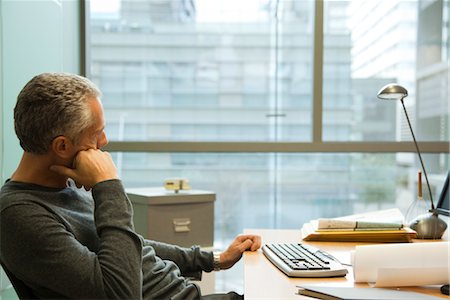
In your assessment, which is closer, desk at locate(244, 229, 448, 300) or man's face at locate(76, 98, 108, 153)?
desk at locate(244, 229, 448, 300)

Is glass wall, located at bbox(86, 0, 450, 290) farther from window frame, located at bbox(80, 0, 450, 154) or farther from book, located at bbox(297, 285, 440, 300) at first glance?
book, located at bbox(297, 285, 440, 300)

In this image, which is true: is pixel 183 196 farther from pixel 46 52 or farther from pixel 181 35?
pixel 181 35

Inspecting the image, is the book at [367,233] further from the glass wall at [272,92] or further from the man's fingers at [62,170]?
the glass wall at [272,92]

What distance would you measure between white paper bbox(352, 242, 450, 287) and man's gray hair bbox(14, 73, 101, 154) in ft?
2.63

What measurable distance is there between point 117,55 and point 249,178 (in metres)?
1.23

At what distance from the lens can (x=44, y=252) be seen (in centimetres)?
120

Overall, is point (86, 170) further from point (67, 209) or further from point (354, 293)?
point (354, 293)

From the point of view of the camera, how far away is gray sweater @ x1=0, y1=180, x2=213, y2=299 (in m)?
1.20

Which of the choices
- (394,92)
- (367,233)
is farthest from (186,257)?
(394,92)

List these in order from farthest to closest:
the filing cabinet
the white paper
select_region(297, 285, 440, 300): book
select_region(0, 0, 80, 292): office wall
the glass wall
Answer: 1. the glass wall
2. the filing cabinet
3. select_region(0, 0, 80, 292): office wall
4. the white paper
5. select_region(297, 285, 440, 300): book

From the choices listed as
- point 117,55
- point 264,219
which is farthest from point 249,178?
point 117,55

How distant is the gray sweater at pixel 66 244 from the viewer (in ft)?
3.92

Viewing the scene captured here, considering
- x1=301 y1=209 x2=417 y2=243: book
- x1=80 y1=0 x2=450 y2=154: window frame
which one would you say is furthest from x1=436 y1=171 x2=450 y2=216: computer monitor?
x1=80 y1=0 x2=450 y2=154: window frame

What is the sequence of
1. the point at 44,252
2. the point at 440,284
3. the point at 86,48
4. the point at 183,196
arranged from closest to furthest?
the point at 44,252 → the point at 440,284 → the point at 183,196 → the point at 86,48
